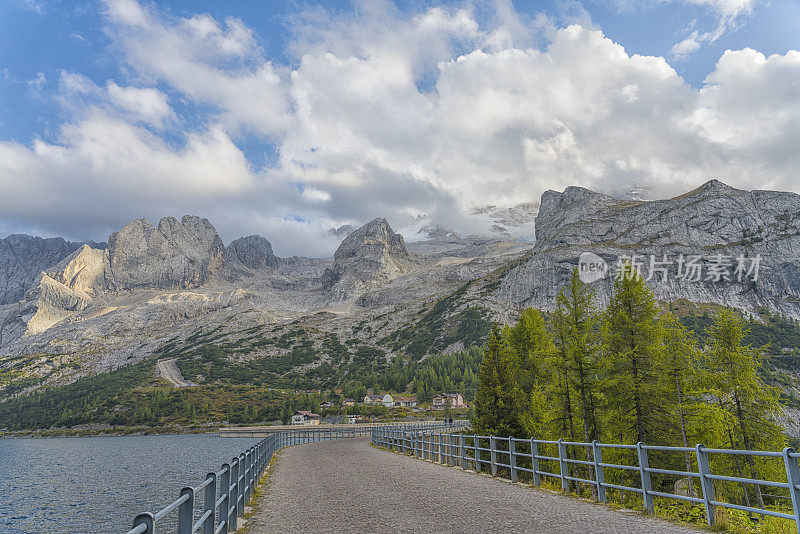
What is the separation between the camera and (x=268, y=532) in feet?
36.8

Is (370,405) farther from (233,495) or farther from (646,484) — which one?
(646,484)

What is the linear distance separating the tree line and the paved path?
13.0 meters

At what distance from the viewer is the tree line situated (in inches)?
1156

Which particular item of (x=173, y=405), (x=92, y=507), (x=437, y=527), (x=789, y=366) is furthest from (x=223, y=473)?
(x=789, y=366)

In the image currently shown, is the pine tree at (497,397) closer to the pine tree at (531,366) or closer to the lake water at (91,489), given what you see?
the pine tree at (531,366)

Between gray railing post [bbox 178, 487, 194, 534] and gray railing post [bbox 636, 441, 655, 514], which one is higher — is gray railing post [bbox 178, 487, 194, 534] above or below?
above

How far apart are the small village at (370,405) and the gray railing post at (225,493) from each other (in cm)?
13940

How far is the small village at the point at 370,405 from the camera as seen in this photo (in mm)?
154137

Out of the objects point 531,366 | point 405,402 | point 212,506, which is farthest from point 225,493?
point 405,402

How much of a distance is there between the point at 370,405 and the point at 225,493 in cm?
17358

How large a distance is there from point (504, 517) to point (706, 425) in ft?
86.5

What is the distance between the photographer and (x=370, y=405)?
583 ft

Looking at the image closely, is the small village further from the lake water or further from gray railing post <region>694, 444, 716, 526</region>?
gray railing post <region>694, 444, 716, 526</region>

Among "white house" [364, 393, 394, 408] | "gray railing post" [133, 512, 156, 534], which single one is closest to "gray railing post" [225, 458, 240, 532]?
"gray railing post" [133, 512, 156, 534]
